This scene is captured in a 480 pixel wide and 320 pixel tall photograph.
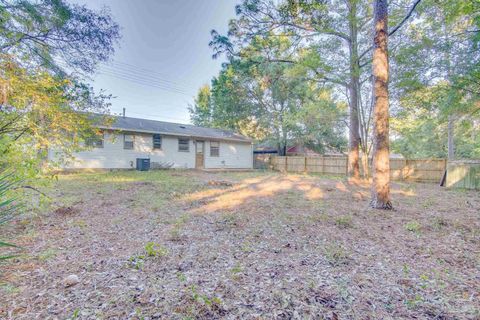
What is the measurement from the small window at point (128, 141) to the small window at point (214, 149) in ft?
17.2

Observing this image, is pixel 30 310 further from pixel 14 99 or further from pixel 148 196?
pixel 148 196

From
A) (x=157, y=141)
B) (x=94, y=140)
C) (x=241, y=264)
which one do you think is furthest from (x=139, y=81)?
(x=241, y=264)

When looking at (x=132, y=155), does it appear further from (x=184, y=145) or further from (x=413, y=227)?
(x=413, y=227)

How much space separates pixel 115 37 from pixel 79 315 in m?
6.80

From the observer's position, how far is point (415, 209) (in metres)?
5.39

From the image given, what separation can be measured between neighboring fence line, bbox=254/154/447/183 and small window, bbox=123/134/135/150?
10231mm

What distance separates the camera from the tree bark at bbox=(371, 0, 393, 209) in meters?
5.22

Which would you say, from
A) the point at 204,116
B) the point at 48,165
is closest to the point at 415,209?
the point at 48,165

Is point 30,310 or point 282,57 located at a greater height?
point 282,57

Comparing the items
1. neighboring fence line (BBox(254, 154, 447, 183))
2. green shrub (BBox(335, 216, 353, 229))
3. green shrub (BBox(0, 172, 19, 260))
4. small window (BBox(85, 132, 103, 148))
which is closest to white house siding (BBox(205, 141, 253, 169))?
neighboring fence line (BBox(254, 154, 447, 183))

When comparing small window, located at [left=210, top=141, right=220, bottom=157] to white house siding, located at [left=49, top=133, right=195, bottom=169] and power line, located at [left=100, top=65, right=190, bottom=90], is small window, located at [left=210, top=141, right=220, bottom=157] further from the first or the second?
power line, located at [left=100, top=65, right=190, bottom=90]

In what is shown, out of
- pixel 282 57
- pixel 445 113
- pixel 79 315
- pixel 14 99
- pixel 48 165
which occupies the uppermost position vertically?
pixel 282 57

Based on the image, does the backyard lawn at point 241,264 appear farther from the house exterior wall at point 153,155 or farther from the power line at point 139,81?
the power line at point 139,81

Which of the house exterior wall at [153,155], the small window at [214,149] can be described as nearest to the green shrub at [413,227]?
the house exterior wall at [153,155]
